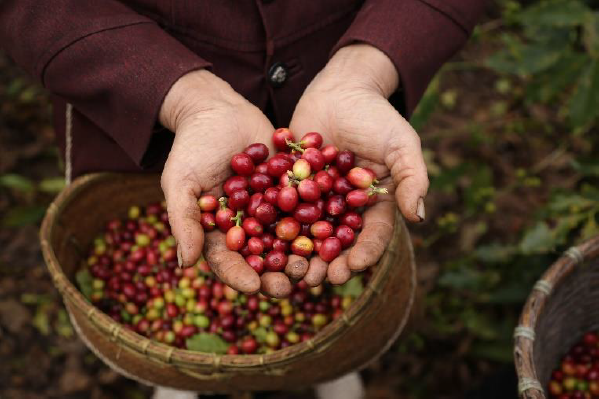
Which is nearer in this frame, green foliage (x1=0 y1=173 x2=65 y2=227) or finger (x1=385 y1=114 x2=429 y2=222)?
finger (x1=385 y1=114 x2=429 y2=222)

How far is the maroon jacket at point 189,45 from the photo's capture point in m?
2.00

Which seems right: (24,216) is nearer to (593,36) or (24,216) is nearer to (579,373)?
(579,373)

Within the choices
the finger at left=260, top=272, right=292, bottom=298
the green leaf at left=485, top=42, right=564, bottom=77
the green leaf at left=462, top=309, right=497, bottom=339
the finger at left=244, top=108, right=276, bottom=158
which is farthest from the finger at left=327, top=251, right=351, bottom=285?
the green leaf at left=485, top=42, right=564, bottom=77

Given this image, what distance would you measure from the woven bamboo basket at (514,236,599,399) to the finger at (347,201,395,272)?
0.56 m

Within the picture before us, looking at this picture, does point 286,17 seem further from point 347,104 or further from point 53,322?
point 53,322

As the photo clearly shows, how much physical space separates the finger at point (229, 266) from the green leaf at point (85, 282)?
1.00 meters

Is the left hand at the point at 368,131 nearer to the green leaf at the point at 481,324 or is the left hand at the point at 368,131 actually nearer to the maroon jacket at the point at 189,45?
the maroon jacket at the point at 189,45

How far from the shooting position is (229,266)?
177cm

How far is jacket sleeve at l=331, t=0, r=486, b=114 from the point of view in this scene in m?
2.15

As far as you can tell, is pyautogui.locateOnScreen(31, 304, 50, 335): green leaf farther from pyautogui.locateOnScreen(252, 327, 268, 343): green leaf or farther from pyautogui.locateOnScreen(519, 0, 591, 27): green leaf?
pyautogui.locateOnScreen(519, 0, 591, 27): green leaf

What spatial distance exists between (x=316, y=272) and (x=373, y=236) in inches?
8.7

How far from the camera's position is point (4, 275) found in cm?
363

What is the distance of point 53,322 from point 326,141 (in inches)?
89.9

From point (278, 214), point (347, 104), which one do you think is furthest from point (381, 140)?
point (278, 214)
